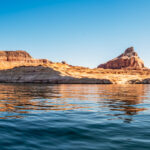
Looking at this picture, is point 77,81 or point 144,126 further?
point 77,81

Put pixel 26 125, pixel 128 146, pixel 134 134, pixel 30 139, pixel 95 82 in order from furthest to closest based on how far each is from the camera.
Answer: pixel 95 82 → pixel 26 125 → pixel 134 134 → pixel 30 139 → pixel 128 146

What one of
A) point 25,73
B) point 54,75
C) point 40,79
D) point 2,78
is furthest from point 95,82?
point 2,78

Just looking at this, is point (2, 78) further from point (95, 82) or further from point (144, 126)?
point (144, 126)

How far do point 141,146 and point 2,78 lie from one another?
101899 millimetres

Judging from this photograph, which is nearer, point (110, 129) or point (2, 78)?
point (110, 129)

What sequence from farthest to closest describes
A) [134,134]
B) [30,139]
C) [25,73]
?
[25,73] < [134,134] < [30,139]

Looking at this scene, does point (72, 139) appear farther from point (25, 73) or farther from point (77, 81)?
point (25, 73)

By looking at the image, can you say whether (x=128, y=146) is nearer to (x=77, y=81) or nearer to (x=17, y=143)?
(x=17, y=143)

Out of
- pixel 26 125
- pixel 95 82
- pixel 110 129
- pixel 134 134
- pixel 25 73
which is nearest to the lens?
pixel 134 134

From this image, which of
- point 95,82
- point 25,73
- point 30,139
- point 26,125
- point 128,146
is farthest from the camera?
point 25,73

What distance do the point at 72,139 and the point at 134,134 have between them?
2379 millimetres

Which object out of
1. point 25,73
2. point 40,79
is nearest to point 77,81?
point 40,79

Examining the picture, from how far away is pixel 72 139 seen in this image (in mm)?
6602

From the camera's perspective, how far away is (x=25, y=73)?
3903 inches
